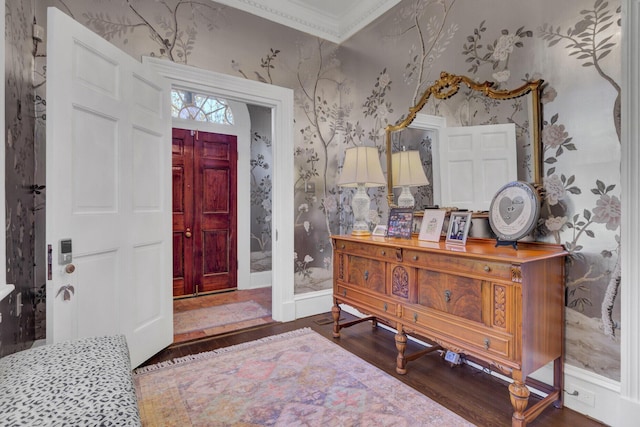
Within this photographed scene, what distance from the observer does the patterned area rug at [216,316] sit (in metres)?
3.18

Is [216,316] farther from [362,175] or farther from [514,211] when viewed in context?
[514,211]

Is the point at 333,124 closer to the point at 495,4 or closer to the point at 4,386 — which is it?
the point at 495,4

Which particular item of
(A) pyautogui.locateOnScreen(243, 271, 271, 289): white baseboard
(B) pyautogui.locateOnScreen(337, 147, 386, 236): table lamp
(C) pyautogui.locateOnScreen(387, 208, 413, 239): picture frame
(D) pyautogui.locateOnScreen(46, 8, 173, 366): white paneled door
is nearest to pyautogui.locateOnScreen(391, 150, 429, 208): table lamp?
(B) pyautogui.locateOnScreen(337, 147, 386, 236): table lamp

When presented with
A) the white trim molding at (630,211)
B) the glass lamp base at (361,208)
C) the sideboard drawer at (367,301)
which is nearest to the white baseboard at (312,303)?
the sideboard drawer at (367,301)

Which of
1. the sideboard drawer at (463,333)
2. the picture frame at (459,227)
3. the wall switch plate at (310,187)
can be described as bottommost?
the sideboard drawer at (463,333)

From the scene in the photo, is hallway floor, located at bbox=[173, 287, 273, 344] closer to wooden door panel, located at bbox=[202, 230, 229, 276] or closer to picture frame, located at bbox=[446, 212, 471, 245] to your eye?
wooden door panel, located at bbox=[202, 230, 229, 276]

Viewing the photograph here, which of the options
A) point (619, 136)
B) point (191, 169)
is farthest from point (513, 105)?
point (191, 169)

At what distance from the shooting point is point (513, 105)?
206cm

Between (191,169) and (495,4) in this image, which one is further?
(191,169)

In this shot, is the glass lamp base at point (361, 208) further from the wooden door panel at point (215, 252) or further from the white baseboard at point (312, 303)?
the wooden door panel at point (215, 252)

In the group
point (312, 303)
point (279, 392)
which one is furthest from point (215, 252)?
point (279, 392)

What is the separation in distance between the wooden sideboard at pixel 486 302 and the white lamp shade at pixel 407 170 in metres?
0.59

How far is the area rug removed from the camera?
68.7 inches

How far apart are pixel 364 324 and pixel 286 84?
2.43 m
